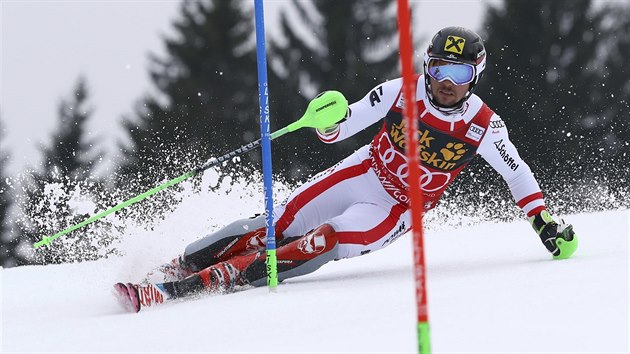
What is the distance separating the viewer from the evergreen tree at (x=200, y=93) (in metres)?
23.8

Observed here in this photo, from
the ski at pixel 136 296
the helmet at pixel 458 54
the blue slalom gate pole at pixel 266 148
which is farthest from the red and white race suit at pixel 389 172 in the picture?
the ski at pixel 136 296

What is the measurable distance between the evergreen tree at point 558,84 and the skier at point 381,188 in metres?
16.7

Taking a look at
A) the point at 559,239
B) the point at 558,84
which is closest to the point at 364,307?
the point at 559,239

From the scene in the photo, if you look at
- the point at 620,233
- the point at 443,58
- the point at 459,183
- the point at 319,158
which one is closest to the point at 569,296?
the point at 443,58

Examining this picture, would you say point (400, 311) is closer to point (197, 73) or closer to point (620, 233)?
point (620, 233)

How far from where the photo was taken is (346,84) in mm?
23344

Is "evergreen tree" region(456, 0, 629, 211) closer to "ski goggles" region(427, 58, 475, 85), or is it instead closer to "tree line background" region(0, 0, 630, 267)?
"tree line background" region(0, 0, 630, 267)

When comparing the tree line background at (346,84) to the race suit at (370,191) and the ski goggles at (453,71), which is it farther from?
the ski goggles at (453,71)

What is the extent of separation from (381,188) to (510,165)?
79 cm

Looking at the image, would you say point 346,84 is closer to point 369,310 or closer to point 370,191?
point 370,191

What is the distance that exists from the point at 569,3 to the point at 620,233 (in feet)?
68.6

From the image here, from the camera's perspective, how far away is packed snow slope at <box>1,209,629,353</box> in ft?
9.06

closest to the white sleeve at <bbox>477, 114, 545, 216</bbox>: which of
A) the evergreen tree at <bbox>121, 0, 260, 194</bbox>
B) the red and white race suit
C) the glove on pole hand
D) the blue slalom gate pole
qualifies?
the red and white race suit

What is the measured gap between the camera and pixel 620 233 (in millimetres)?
5598
